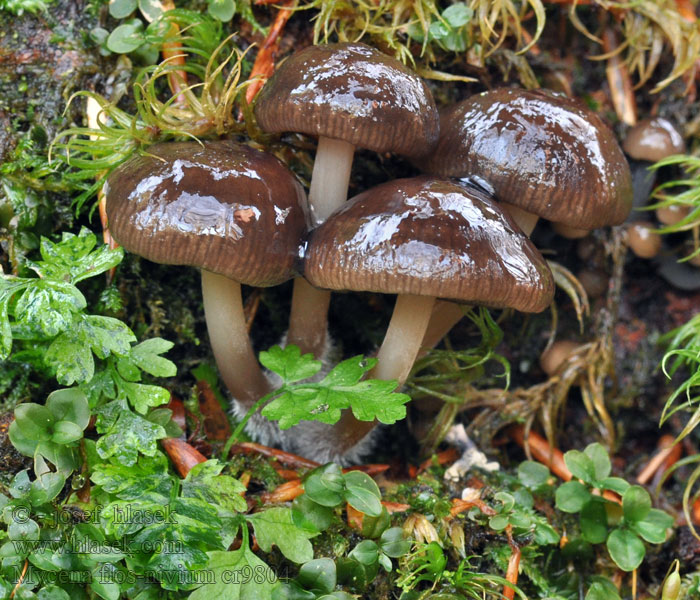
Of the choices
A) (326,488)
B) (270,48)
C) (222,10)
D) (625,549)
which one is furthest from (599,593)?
(222,10)

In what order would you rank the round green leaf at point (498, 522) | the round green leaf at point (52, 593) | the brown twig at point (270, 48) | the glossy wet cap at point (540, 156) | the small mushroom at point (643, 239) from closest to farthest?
the round green leaf at point (52, 593) → the round green leaf at point (498, 522) → the glossy wet cap at point (540, 156) → the brown twig at point (270, 48) → the small mushroom at point (643, 239)

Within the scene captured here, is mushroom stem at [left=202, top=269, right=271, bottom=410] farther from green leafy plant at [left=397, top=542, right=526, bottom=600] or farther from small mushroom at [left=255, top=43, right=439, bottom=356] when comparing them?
green leafy plant at [left=397, top=542, right=526, bottom=600]

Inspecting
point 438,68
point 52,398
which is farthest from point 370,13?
point 52,398

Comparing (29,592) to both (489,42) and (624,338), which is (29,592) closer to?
(489,42)

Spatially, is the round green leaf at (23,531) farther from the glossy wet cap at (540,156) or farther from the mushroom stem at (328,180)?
the glossy wet cap at (540,156)

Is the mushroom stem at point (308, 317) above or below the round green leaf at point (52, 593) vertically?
above

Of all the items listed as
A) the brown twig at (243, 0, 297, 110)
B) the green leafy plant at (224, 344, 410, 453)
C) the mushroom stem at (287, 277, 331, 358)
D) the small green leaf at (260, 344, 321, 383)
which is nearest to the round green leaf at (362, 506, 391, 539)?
the green leafy plant at (224, 344, 410, 453)

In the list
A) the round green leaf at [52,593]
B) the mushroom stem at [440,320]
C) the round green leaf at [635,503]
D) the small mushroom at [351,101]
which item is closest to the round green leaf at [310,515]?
the round green leaf at [52,593]

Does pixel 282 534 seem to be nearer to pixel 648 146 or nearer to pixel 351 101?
pixel 351 101
